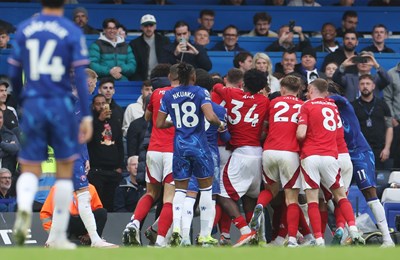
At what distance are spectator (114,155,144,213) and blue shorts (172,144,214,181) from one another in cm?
271

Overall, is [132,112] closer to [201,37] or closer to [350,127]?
[201,37]

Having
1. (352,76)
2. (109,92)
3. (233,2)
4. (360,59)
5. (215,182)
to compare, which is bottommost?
(215,182)

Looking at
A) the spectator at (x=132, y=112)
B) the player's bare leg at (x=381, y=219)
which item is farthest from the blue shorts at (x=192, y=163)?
the spectator at (x=132, y=112)

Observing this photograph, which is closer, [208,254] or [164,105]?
[208,254]

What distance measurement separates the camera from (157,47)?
1858 centimetres

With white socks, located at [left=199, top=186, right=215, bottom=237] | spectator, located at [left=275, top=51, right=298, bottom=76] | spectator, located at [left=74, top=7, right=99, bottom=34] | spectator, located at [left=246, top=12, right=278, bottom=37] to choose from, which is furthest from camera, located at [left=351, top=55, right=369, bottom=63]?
white socks, located at [left=199, top=186, right=215, bottom=237]

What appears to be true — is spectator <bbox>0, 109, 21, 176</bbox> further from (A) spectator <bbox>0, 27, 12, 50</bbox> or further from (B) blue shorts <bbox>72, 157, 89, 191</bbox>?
(B) blue shorts <bbox>72, 157, 89, 191</bbox>

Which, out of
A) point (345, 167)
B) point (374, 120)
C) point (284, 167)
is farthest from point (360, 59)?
point (284, 167)

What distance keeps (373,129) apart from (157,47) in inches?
140

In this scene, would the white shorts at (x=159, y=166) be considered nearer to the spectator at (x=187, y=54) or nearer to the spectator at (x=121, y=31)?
the spectator at (x=187, y=54)

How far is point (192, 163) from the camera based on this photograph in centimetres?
1352

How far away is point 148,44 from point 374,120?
3694 millimetres

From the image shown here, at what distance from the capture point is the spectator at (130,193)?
16156 millimetres

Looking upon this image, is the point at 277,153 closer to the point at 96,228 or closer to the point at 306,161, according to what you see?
the point at 306,161
